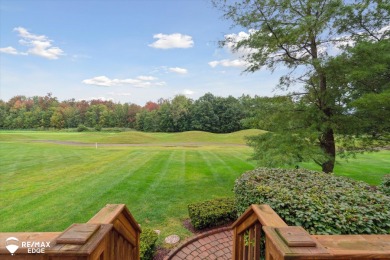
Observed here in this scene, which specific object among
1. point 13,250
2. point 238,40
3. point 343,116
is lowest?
point 13,250

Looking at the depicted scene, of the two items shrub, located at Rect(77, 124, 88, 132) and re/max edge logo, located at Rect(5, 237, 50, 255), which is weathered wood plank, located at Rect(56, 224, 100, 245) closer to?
re/max edge logo, located at Rect(5, 237, 50, 255)

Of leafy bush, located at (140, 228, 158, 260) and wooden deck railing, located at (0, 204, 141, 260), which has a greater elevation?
Answer: wooden deck railing, located at (0, 204, 141, 260)

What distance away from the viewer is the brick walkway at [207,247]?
12.4 feet

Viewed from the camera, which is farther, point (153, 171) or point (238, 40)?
point (153, 171)

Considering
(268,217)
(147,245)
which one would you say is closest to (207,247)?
(147,245)

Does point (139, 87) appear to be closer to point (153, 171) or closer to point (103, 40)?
point (103, 40)

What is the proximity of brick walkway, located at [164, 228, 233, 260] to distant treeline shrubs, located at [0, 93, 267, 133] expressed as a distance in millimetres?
37230

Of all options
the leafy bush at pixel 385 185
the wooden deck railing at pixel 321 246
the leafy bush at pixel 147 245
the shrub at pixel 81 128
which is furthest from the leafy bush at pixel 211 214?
the shrub at pixel 81 128

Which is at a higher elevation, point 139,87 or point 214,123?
point 139,87

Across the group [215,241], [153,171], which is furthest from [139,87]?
[215,241]

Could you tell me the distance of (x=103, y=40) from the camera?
43.8 ft

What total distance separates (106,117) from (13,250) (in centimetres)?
5017

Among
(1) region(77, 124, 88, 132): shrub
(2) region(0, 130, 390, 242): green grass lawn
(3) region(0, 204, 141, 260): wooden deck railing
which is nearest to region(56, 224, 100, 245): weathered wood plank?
A: (3) region(0, 204, 141, 260): wooden deck railing

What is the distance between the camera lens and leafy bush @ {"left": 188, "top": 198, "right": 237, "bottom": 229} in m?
4.71
